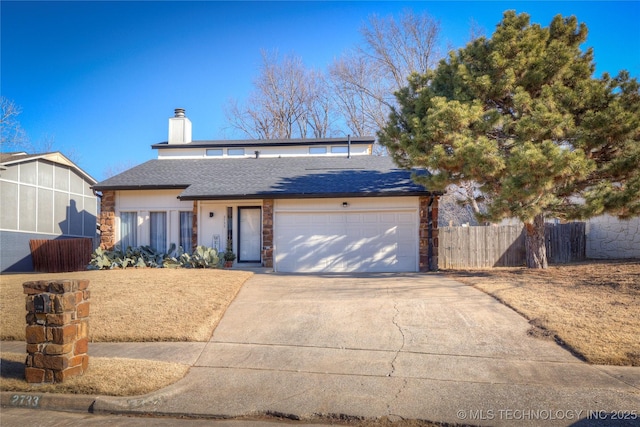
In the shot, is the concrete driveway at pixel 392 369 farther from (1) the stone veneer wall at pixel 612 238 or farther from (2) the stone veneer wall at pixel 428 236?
(1) the stone veneer wall at pixel 612 238

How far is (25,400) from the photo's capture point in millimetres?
5180

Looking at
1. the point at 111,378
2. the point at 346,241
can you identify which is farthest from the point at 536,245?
the point at 111,378

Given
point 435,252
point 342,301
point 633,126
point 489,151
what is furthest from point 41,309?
point 633,126

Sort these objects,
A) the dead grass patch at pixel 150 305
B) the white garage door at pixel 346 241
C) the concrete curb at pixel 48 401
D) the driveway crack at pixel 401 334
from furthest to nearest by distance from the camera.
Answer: the white garage door at pixel 346 241
the dead grass patch at pixel 150 305
the driveway crack at pixel 401 334
the concrete curb at pixel 48 401

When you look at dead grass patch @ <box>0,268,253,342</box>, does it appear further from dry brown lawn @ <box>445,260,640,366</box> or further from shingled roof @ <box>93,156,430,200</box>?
dry brown lawn @ <box>445,260,640,366</box>

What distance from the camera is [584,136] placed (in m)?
11.2

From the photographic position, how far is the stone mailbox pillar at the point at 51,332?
538cm

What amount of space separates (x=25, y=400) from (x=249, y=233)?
35.6 ft

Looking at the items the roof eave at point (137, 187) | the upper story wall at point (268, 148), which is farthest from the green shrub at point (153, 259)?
the upper story wall at point (268, 148)

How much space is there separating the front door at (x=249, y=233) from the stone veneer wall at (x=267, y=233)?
0.75m

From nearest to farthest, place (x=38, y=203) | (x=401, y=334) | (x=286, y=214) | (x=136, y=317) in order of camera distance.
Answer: (x=401, y=334) → (x=136, y=317) → (x=286, y=214) → (x=38, y=203)

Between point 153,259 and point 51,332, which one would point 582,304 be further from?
point 153,259

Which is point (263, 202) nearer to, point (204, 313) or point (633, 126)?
point (204, 313)

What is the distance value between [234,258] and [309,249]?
2.49 m
